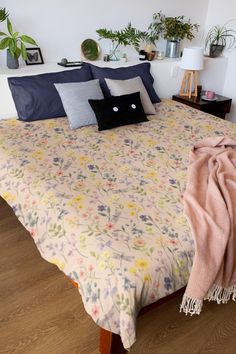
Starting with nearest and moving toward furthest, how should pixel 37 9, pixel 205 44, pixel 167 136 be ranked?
1. pixel 167 136
2. pixel 37 9
3. pixel 205 44

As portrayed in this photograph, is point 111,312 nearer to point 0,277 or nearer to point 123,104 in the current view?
point 0,277

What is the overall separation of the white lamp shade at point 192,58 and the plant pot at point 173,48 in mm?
296

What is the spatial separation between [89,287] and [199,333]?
0.74 metres

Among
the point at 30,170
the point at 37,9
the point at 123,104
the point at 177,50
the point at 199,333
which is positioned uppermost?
the point at 37,9

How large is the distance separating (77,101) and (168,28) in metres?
1.53

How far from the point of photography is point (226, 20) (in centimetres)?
356

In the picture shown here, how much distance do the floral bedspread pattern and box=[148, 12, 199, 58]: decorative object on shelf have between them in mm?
1357

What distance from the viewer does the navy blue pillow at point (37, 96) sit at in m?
2.38

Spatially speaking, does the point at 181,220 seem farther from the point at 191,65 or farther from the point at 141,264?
the point at 191,65

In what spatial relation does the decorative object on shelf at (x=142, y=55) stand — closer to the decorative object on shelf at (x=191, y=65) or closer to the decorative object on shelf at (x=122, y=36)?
the decorative object on shelf at (x=122, y=36)

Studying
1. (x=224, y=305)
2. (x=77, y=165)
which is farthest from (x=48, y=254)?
(x=224, y=305)

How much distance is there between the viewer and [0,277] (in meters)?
1.85

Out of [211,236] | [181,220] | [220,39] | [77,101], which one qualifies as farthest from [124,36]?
[211,236]

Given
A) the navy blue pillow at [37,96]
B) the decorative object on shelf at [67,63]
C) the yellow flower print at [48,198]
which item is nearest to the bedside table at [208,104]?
the decorative object on shelf at [67,63]
